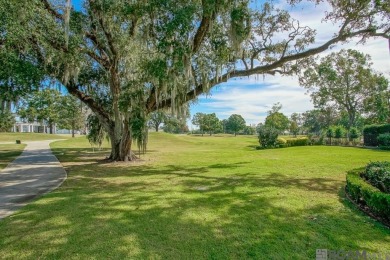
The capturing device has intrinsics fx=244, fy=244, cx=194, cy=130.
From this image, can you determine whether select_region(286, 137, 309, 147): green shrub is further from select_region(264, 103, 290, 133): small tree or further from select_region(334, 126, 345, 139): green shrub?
select_region(264, 103, 290, 133): small tree

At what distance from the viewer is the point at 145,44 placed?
9609mm

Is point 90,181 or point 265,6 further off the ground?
point 265,6

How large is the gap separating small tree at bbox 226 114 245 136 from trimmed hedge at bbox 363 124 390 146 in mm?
59965

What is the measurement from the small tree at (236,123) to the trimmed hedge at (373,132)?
197 feet

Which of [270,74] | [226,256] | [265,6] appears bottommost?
[226,256]

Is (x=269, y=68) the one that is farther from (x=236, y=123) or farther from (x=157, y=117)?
(x=236, y=123)

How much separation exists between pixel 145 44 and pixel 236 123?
244 ft

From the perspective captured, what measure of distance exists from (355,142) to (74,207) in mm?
24777

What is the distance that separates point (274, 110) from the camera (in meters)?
52.2

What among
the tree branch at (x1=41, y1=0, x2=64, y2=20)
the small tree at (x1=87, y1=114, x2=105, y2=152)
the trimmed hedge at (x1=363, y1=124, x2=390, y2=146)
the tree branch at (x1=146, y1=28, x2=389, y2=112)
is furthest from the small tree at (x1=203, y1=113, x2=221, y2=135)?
the tree branch at (x1=41, y1=0, x2=64, y2=20)

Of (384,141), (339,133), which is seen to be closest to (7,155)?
(384,141)

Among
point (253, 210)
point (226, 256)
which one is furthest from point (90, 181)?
point (226, 256)

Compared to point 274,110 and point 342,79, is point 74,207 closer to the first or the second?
point 342,79

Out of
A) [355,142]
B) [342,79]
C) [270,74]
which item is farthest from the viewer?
[342,79]
